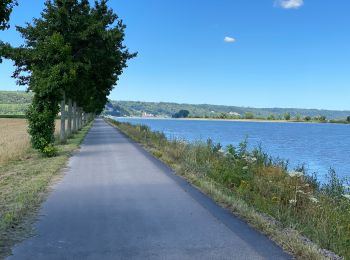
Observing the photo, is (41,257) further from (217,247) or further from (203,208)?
(203,208)

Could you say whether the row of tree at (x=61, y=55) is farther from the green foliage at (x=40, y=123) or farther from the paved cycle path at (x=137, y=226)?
the paved cycle path at (x=137, y=226)

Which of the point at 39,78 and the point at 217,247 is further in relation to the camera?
the point at 39,78

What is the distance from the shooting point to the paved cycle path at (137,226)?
20.2 ft

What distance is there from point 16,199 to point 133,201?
2530 millimetres

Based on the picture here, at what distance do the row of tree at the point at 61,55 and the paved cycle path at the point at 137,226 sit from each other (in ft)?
31.5

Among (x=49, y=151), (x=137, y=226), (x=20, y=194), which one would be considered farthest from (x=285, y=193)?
(x=49, y=151)

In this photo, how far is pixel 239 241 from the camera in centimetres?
668

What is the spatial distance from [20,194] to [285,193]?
6.15m

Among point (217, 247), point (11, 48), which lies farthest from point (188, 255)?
point (11, 48)

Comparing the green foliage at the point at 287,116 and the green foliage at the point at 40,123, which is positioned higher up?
the green foliage at the point at 40,123

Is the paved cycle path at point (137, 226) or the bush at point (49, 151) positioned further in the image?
the bush at point (49, 151)

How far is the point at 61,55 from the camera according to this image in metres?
23.9

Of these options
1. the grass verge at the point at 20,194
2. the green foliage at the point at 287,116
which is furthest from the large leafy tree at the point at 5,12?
the green foliage at the point at 287,116

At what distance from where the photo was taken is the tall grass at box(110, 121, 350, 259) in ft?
23.5
